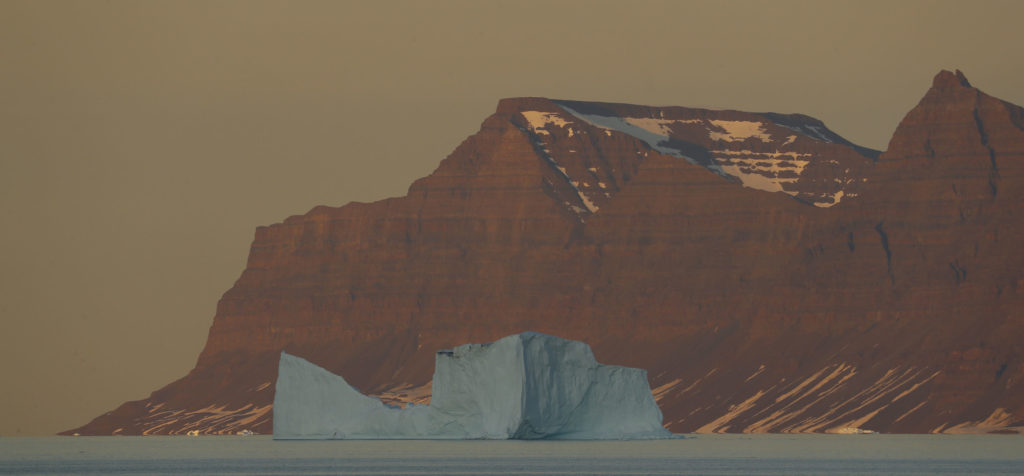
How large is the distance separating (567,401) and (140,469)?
2870 cm

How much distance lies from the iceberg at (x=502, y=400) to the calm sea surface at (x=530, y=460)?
1.72 metres

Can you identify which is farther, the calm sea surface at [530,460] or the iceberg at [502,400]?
the iceberg at [502,400]

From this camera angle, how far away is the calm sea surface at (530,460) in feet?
468

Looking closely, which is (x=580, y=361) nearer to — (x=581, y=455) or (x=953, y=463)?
(x=581, y=455)

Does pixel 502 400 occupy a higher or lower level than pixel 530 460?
higher

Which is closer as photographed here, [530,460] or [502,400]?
[530,460]

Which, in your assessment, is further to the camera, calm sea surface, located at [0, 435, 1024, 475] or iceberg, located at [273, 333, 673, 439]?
iceberg, located at [273, 333, 673, 439]

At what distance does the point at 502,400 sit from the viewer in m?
161

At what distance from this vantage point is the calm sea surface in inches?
5615

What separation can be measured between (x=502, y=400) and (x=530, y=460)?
34.4 feet

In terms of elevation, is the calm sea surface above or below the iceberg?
below

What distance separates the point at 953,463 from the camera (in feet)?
512

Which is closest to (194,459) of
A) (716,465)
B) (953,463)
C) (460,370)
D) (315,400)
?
(315,400)

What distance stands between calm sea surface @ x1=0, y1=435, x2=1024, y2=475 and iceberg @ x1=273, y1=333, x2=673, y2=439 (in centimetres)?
172
